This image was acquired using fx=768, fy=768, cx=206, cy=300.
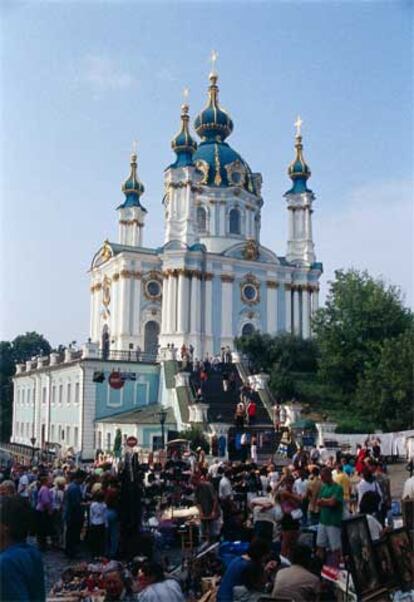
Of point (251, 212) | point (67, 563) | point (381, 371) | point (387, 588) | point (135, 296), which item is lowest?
point (67, 563)

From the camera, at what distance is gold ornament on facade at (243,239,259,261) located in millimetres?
51384

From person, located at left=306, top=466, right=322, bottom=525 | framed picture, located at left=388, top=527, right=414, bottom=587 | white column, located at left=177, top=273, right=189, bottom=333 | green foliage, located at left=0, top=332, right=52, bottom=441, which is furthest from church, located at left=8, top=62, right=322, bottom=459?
framed picture, located at left=388, top=527, right=414, bottom=587

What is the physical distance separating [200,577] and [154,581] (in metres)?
3.72

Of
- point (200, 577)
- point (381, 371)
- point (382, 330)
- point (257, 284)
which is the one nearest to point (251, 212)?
point (257, 284)

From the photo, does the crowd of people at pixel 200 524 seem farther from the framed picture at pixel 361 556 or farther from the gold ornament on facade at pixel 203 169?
the gold ornament on facade at pixel 203 169

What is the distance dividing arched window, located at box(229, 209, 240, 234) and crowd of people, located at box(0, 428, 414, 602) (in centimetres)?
3736

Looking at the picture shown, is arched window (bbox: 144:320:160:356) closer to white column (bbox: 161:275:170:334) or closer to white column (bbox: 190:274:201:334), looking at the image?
white column (bbox: 161:275:170:334)

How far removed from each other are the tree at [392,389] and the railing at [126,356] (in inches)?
457

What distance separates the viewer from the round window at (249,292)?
168 ft

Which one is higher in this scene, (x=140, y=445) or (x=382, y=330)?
(x=382, y=330)

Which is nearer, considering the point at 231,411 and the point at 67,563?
the point at 67,563

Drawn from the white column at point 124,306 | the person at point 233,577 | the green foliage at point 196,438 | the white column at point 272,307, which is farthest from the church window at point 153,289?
the person at point 233,577

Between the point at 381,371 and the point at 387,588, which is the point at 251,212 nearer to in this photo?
the point at 381,371

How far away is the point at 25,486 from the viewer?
15445mm
